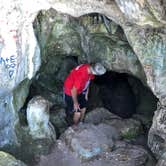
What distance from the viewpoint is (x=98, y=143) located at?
8281 millimetres

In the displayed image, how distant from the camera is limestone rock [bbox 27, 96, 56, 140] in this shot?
803cm

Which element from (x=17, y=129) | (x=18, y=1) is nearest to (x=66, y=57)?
(x=17, y=129)

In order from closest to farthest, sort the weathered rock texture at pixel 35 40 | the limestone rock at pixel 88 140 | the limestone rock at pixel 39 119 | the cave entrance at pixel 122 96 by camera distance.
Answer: the weathered rock texture at pixel 35 40 → the limestone rock at pixel 39 119 → the limestone rock at pixel 88 140 → the cave entrance at pixel 122 96

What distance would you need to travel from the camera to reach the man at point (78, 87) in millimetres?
8438

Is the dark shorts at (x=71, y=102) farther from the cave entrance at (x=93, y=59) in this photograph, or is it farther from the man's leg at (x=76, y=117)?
the cave entrance at (x=93, y=59)

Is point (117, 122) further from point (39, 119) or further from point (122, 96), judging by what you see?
point (39, 119)

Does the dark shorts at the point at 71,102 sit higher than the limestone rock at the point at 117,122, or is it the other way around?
the dark shorts at the point at 71,102

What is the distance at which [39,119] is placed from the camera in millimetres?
8133

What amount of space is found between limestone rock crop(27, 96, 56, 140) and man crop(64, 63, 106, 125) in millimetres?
613

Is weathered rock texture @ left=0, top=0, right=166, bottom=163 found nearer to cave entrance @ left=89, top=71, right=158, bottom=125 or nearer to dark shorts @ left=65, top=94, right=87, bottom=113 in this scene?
dark shorts @ left=65, top=94, right=87, bottom=113

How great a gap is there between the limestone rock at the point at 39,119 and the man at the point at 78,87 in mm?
613

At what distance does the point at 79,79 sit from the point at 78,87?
17 cm

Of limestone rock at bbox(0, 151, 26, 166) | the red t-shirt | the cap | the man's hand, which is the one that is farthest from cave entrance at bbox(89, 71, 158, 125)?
limestone rock at bbox(0, 151, 26, 166)

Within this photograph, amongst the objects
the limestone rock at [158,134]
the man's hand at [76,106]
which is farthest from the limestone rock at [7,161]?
the limestone rock at [158,134]
